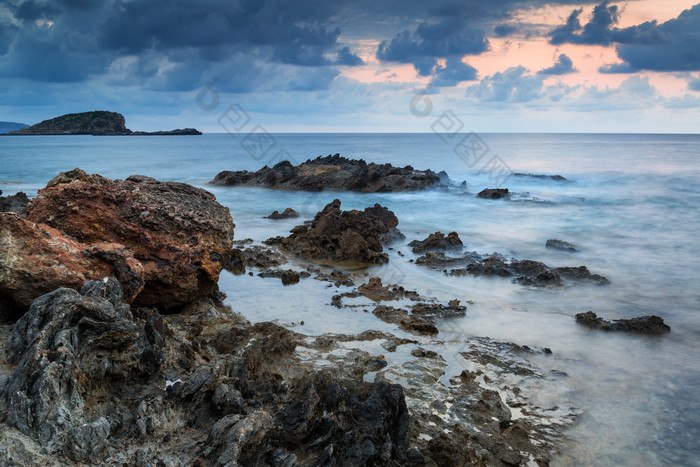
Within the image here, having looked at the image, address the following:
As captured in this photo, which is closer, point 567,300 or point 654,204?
point 567,300

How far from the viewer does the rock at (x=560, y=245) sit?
1333 centimetres

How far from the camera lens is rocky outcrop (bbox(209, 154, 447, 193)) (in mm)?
25438

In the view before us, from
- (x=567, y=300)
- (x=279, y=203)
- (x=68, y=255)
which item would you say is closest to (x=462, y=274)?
(x=567, y=300)

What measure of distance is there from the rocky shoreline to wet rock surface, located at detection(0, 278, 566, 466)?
0.04 feet

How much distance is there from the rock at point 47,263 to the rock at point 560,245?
37.6 feet

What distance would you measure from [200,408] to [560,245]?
12.3 m

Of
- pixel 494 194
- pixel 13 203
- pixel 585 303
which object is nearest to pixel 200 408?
pixel 585 303

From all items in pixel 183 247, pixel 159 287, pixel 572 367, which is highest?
pixel 183 247

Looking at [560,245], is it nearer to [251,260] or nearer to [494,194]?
[251,260]

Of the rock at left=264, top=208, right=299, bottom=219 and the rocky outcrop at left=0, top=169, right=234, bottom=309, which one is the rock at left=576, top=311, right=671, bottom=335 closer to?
the rocky outcrop at left=0, top=169, right=234, bottom=309

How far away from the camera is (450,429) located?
458 centimetres

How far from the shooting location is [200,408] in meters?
3.83

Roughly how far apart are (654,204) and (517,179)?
12.3 m

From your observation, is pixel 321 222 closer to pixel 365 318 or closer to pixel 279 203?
pixel 365 318
